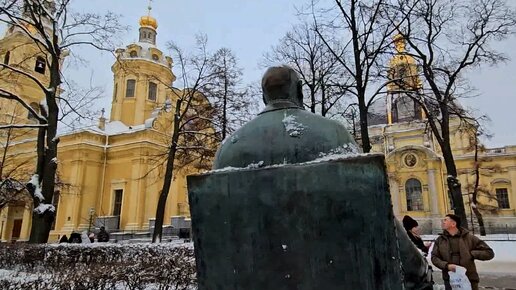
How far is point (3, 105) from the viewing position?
35.9 meters

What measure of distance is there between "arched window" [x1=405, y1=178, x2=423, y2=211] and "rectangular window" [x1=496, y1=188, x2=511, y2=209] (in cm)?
832

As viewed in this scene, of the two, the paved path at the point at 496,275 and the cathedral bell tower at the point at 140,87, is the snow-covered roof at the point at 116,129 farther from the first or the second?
the paved path at the point at 496,275

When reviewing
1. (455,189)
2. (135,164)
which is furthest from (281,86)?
(135,164)

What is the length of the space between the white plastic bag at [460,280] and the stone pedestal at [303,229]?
10.6 feet

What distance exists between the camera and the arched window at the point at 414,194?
138ft

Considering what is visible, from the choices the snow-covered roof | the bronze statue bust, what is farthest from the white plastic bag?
the snow-covered roof

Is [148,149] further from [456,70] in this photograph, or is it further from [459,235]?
[459,235]

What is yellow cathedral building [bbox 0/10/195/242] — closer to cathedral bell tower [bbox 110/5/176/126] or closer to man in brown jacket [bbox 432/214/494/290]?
cathedral bell tower [bbox 110/5/176/126]

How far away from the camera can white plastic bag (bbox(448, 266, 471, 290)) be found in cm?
397

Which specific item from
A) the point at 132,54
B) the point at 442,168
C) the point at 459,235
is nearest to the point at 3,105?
the point at 132,54

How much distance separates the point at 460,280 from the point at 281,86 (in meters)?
3.42

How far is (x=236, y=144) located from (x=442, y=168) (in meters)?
45.2

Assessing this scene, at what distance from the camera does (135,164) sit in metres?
33.8

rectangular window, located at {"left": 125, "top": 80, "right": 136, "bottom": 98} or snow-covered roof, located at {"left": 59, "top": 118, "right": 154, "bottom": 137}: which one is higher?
rectangular window, located at {"left": 125, "top": 80, "right": 136, "bottom": 98}
